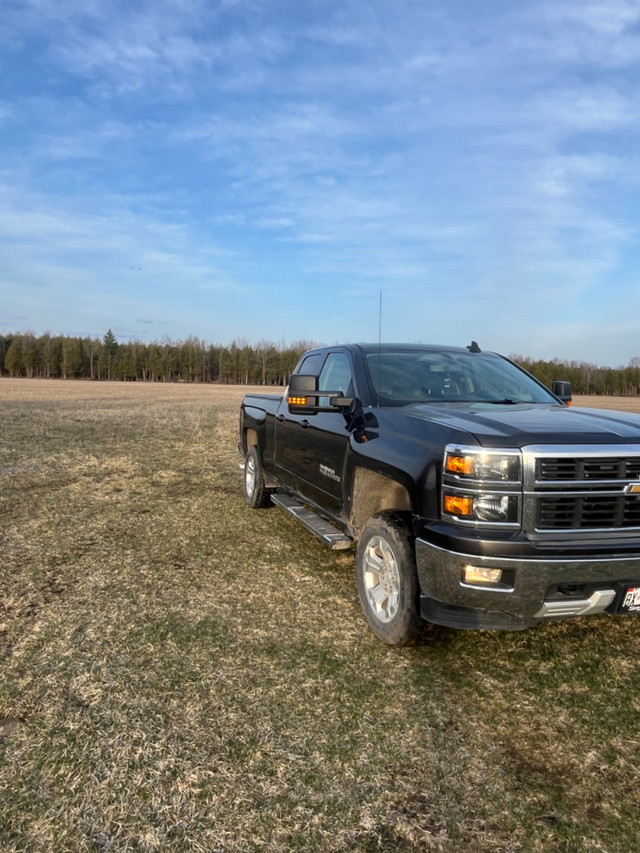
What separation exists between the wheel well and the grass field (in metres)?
0.68

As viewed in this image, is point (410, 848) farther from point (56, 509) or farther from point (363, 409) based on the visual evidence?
point (56, 509)

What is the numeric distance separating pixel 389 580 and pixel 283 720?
43.9 inches

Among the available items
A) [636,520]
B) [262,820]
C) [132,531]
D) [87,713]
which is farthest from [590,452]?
[132,531]

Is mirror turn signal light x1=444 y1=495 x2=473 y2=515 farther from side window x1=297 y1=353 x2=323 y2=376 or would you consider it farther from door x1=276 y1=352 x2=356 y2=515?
side window x1=297 y1=353 x2=323 y2=376

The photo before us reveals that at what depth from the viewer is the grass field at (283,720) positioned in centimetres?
219

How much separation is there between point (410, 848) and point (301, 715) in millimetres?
912

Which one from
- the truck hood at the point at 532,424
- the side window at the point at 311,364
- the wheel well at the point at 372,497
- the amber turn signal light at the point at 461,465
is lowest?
the wheel well at the point at 372,497

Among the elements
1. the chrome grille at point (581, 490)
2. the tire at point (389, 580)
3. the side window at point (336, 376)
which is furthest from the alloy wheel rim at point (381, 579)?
the side window at point (336, 376)

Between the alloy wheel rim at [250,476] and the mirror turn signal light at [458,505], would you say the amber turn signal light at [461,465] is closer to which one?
the mirror turn signal light at [458,505]

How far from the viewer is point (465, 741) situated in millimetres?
2730

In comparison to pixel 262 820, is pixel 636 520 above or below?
above

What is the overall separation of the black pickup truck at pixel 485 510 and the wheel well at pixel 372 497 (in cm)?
1

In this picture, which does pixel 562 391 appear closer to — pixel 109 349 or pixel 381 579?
pixel 381 579

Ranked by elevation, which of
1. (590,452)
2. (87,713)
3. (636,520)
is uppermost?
Answer: (590,452)
